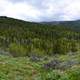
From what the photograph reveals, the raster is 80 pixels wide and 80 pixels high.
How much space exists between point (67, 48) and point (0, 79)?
444 feet

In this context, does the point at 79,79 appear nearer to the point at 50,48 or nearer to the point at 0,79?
the point at 0,79

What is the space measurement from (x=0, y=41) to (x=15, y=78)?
154 m

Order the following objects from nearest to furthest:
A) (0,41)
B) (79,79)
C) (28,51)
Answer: (79,79) → (28,51) → (0,41)

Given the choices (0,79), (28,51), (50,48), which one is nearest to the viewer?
(0,79)

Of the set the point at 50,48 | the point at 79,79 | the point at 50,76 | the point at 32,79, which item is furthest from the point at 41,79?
the point at 50,48

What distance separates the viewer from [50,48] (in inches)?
6137

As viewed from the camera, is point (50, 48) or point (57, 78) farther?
point (50, 48)

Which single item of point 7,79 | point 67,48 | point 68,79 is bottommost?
point 67,48

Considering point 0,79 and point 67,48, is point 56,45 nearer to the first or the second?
point 67,48

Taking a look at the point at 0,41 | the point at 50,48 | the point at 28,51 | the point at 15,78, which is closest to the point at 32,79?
the point at 15,78

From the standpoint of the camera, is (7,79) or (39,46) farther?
(39,46)

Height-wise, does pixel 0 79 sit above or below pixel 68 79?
below

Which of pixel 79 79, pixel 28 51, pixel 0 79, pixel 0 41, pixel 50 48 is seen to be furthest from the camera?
pixel 0 41

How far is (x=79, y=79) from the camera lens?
55.6 feet
